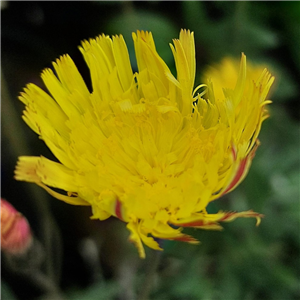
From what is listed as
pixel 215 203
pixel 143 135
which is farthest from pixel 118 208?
pixel 215 203

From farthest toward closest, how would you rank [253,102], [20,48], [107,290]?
1. [20,48]
2. [107,290]
3. [253,102]

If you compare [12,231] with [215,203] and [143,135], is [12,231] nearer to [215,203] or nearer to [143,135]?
[143,135]

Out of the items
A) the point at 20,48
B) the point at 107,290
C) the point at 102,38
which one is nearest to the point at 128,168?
the point at 102,38

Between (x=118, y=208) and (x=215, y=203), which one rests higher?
(x=118, y=208)

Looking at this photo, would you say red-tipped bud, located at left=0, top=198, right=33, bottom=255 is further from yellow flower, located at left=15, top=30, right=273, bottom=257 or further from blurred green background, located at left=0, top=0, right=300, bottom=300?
blurred green background, located at left=0, top=0, right=300, bottom=300

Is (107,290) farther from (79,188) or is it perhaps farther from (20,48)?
(20,48)

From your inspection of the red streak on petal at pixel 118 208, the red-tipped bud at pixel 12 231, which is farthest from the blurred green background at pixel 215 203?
the red streak on petal at pixel 118 208
